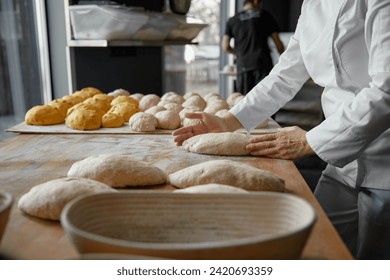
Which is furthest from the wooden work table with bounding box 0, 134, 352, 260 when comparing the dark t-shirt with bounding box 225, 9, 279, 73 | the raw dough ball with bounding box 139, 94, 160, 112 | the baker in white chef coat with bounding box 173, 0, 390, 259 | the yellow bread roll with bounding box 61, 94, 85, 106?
the dark t-shirt with bounding box 225, 9, 279, 73

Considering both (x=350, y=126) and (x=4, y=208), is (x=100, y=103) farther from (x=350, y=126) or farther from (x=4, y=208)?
(x=4, y=208)

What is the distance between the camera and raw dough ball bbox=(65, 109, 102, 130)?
2094 millimetres

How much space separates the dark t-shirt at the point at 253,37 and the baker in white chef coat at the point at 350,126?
2.94 meters

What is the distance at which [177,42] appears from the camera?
352 centimetres

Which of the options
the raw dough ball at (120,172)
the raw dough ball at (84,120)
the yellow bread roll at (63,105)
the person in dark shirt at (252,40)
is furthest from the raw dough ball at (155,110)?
the person in dark shirt at (252,40)

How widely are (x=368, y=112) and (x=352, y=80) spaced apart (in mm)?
229

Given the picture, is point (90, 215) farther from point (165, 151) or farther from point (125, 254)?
point (165, 151)

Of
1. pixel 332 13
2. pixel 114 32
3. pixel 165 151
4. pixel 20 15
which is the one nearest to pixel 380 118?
pixel 332 13

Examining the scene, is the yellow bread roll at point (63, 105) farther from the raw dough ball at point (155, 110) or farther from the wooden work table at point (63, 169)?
the raw dough ball at point (155, 110)

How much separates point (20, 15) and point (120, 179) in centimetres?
287

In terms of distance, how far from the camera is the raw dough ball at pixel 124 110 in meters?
2.30

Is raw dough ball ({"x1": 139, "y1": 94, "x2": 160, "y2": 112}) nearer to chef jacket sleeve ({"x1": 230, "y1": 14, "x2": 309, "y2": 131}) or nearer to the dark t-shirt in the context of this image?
chef jacket sleeve ({"x1": 230, "y1": 14, "x2": 309, "y2": 131})

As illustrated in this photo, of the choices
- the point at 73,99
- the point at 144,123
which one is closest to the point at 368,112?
the point at 144,123
